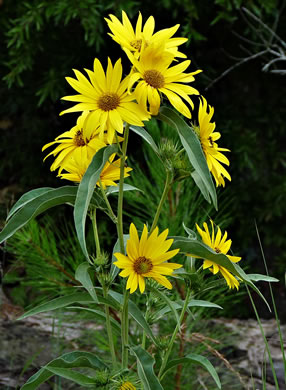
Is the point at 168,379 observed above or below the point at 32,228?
below

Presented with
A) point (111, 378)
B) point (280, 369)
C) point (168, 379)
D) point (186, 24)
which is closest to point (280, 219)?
point (280, 369)

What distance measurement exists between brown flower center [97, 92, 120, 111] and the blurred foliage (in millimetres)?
1397

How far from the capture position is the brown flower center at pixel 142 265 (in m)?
0.80

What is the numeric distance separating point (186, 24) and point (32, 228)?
3.66 feet

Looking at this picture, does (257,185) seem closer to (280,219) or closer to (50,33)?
(280,219)

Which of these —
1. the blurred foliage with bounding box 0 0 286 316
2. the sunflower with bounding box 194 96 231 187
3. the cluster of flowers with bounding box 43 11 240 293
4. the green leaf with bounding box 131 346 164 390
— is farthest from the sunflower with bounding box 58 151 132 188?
the blurred foliage with bounding box 0 0 286 316

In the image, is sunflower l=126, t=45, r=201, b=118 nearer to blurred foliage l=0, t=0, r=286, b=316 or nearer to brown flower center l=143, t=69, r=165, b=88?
brown flower center l=143, t=69, r=165, b=88

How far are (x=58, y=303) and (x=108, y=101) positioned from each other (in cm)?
29

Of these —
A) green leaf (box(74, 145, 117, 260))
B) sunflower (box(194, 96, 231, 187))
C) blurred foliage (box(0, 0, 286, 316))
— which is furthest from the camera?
blurred foliage (box(0, 0, 286, 316))

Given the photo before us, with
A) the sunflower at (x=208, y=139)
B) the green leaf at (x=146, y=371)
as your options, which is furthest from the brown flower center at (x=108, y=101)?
the green leaf at (x=146, y=371)

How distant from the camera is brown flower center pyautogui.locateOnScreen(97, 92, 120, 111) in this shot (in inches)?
30.0

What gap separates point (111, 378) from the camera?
33.3 inches

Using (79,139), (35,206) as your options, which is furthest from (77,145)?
(35,206)

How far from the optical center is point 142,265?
81 cm
